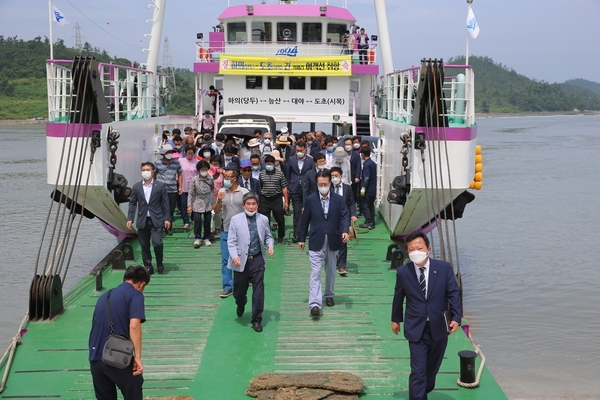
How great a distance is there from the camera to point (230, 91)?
17.7 metres

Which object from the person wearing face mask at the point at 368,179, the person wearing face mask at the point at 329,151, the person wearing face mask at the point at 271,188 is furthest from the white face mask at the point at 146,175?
the person wearing face mask at the point at 368,179

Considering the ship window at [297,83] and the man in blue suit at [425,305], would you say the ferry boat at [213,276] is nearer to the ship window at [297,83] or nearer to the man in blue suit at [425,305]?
the man in blue suit at [425,305]

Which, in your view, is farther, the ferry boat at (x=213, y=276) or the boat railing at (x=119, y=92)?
the boat railing at (x=119, y=92)

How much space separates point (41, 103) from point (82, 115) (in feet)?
213

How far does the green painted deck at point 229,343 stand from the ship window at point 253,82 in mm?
8981

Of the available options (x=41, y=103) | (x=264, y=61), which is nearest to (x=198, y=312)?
(x=264, y=61)

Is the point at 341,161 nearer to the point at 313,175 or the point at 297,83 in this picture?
the point at 313,175

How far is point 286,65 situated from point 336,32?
2427mm

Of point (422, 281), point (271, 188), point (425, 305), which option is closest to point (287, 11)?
point (271, 188)

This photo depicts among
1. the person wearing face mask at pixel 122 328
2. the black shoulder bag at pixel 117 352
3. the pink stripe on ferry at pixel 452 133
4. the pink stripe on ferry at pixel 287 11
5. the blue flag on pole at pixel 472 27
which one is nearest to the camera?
the black shoulder bag at pixel 117 352

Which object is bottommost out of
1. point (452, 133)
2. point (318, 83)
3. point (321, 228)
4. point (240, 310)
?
point (240, 310)

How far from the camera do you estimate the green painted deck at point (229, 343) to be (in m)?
6.18

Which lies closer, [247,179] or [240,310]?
[240,310]

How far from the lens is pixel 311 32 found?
60.8ft
